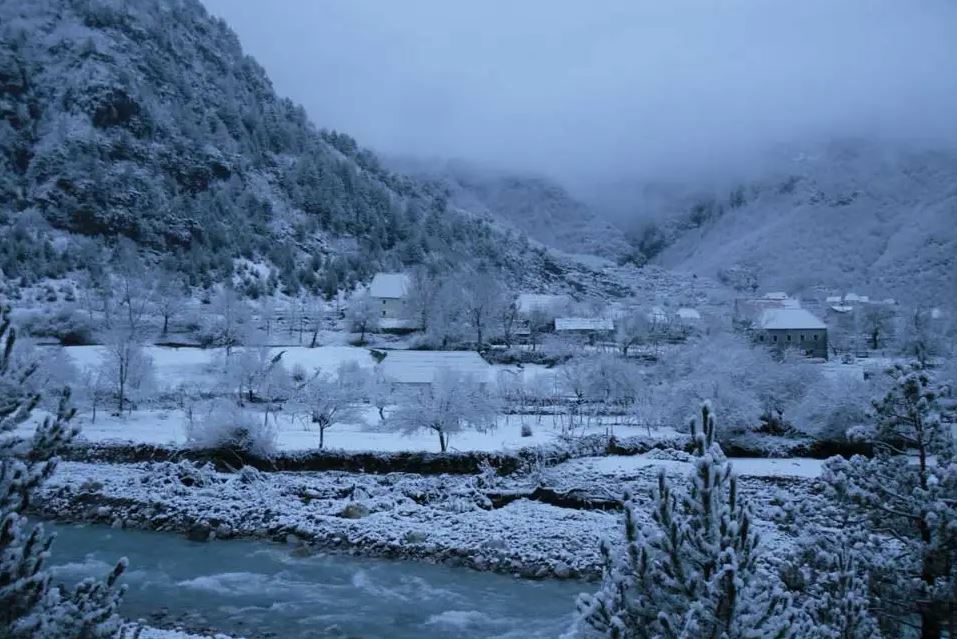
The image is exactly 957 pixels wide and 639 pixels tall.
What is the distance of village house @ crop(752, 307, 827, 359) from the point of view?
226 ft

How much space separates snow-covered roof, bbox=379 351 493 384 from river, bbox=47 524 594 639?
2506cm

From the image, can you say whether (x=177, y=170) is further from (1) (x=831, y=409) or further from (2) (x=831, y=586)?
(2) (x=831, y=586)

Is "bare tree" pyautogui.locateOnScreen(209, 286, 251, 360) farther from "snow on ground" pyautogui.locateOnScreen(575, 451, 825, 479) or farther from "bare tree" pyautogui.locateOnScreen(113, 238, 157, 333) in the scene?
"snow on ground" pyautogui.locateOnScreen(575, 451, 825, 479)

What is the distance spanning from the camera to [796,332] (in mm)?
69812

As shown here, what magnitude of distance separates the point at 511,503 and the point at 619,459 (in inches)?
352

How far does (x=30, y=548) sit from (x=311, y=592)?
1410 centimetres

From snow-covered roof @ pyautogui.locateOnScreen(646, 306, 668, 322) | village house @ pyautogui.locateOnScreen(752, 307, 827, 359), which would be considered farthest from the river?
snow-covered roof @ pyautogui.locateOnScreen(646, 306, 668, 322)

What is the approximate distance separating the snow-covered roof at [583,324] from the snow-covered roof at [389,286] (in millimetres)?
20392

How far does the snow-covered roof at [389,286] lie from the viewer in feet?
278

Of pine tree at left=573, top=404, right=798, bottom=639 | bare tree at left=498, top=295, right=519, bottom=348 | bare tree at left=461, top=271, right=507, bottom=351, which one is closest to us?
pine tree at left=573, top=404, right=798, bottom=639

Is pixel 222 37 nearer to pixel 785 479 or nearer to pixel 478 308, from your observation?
pixel 478 308

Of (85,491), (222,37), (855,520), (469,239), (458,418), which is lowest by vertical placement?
(85,491)

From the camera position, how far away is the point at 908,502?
8023 millimetres

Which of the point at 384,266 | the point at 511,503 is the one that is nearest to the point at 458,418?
the point at 511,503
